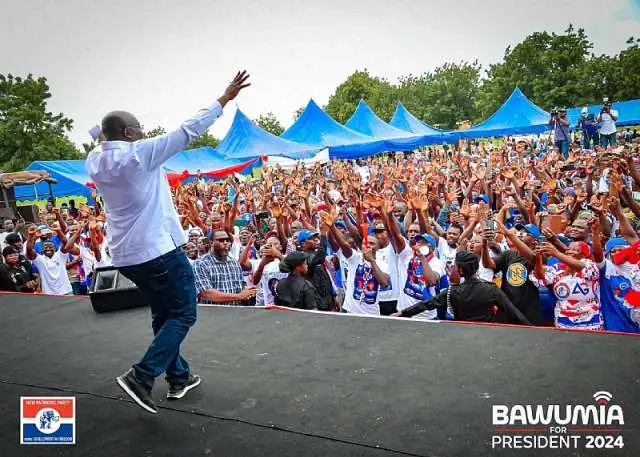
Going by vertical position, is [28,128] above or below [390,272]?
above

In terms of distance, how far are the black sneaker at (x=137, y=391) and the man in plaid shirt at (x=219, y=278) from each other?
6.61 ft

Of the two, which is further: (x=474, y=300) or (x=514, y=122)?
(x=514, y=122)

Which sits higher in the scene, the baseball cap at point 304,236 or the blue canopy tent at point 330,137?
the blue canopy tent at point 330,137

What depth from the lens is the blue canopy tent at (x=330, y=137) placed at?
18094 mm

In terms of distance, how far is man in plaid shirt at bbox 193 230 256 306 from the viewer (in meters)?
4.18

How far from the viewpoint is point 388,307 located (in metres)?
4.45

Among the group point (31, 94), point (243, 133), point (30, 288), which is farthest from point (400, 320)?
point (31, 94)

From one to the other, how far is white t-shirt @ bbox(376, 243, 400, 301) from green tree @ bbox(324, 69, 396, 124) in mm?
45314

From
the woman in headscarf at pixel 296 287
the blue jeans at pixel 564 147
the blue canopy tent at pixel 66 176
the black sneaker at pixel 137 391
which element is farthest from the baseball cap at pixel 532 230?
the blue canopy tent at pixel 66 176

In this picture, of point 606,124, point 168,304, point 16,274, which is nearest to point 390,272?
point 168,304

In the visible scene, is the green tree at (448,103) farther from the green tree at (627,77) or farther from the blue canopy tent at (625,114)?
the blue canopy tent at (625,114)

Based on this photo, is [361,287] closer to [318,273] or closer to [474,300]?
[318,273]

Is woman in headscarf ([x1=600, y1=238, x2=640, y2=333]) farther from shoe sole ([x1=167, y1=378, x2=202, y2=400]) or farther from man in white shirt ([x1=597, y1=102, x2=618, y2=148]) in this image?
man in white shirt ([x1=597, y1=102, x2=618, y2=148])

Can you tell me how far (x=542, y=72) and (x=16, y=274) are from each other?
4093 centimetres
